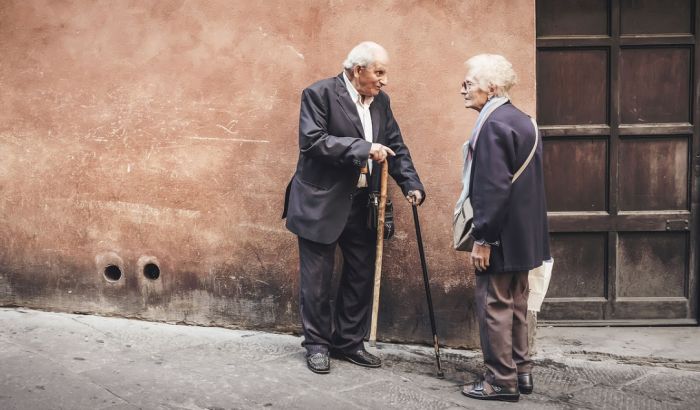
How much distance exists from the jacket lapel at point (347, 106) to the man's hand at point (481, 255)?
3.09ft

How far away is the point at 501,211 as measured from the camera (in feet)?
13.0

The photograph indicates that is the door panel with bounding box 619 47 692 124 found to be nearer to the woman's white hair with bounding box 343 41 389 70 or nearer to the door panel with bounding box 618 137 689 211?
the door panel with bounding box 618 137 689 211

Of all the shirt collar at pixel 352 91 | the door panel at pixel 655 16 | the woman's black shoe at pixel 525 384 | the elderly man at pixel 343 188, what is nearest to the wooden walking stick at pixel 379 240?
the elderly man at pixel 343 188

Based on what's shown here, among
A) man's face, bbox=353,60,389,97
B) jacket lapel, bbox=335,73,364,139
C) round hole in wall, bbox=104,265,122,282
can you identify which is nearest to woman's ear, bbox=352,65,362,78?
man's face, bbox=353,60,389,97

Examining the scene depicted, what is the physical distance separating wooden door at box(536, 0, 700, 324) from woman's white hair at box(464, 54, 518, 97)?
124 cm

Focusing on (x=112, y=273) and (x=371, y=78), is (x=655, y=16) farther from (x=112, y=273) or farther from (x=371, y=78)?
(x=112, y=273)

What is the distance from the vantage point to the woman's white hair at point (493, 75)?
4.09 m

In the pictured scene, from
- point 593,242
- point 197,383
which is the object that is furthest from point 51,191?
point 593,242

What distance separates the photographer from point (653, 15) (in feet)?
17.2

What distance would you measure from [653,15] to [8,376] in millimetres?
4377

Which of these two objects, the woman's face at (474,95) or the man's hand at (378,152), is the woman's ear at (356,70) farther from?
the woman's face at (474,95)

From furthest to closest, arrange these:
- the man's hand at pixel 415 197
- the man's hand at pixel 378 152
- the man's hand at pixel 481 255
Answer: the man's hand at pixel 415 197 < the man's hand at pixel 378 152 < the man's hand at pixel 481 255

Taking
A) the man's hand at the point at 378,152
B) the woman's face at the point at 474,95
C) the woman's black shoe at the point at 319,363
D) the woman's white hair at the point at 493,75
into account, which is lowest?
the woman's black shoe at the point at 319,363

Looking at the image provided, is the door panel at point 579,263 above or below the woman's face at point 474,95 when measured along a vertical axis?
below
